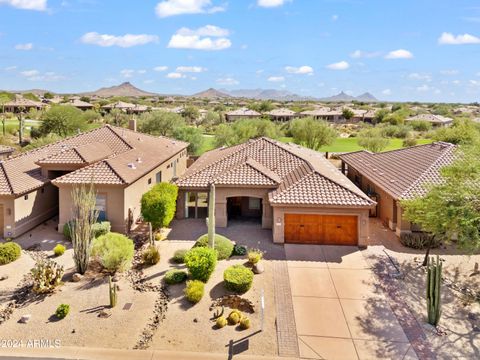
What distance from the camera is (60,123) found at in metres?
62.2

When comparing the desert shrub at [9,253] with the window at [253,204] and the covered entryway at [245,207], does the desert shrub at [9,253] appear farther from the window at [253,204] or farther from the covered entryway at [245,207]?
the window at [253,204]

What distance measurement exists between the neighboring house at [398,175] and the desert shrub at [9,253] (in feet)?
73.8

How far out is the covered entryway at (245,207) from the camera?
2880 cm

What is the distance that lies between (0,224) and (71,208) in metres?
4.55

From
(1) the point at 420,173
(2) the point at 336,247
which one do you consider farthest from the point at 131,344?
(1) the point at 420,173

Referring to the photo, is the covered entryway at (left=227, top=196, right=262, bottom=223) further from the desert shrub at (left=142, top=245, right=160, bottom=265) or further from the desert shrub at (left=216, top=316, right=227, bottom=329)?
the desert shrub at (left=216, top=316, right=227, bottom=329)

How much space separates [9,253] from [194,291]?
11205mm

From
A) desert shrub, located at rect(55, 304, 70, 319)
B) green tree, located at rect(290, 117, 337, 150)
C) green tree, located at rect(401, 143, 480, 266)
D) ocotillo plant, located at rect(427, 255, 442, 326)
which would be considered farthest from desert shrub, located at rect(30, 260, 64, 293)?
green tree, located at rect(290, 117, 337, 150)

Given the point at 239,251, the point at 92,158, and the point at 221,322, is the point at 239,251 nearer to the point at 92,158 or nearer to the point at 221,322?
the point at 221,322

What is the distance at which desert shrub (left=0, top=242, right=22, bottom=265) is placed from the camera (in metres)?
20.5

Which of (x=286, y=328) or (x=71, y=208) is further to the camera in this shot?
(x=71, y=208)

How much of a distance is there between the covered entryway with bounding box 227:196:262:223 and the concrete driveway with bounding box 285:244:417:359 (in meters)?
6.95

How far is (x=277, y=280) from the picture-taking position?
1889 centimetres

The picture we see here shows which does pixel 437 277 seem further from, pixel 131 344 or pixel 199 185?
pixel 199 185
